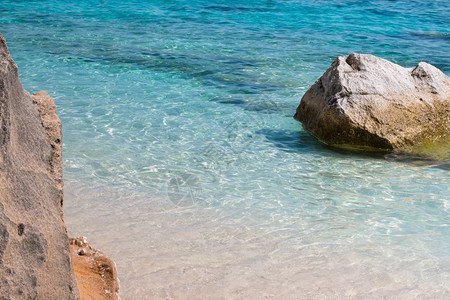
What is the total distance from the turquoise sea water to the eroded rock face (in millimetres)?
1261

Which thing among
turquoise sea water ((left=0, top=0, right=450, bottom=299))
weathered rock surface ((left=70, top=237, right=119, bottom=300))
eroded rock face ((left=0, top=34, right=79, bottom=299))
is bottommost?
turquoise sea water ((left=0, top=0, right=450, bottom=299))

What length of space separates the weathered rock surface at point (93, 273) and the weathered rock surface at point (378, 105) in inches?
153

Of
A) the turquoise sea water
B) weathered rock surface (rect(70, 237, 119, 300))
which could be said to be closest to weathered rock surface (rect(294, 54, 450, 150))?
the turquoise sea water

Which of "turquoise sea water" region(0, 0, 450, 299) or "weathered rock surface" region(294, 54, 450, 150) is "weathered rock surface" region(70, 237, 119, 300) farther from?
"weathered rock surface" region(294, 54, 450, 150)

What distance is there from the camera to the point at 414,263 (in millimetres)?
4062

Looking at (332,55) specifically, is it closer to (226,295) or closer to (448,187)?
(448,187)

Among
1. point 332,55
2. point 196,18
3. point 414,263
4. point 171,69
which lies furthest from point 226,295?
point 196,18

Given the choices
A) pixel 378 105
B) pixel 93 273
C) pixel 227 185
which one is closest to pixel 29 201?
pixel 93 273

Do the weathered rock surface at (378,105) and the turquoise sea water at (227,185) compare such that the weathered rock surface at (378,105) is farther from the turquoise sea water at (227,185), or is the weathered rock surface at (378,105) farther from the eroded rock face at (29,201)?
the eroded rock face at (29,201)

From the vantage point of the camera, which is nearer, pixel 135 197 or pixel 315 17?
pixel 135 197

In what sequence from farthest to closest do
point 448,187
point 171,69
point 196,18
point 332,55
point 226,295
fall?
point 196,18 → point 332,55 → point 171,69 → point 448,187 → point 226,295

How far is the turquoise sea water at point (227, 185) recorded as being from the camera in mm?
3840

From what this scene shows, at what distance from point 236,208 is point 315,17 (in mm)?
14561

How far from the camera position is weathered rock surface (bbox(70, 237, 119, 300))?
286cm
